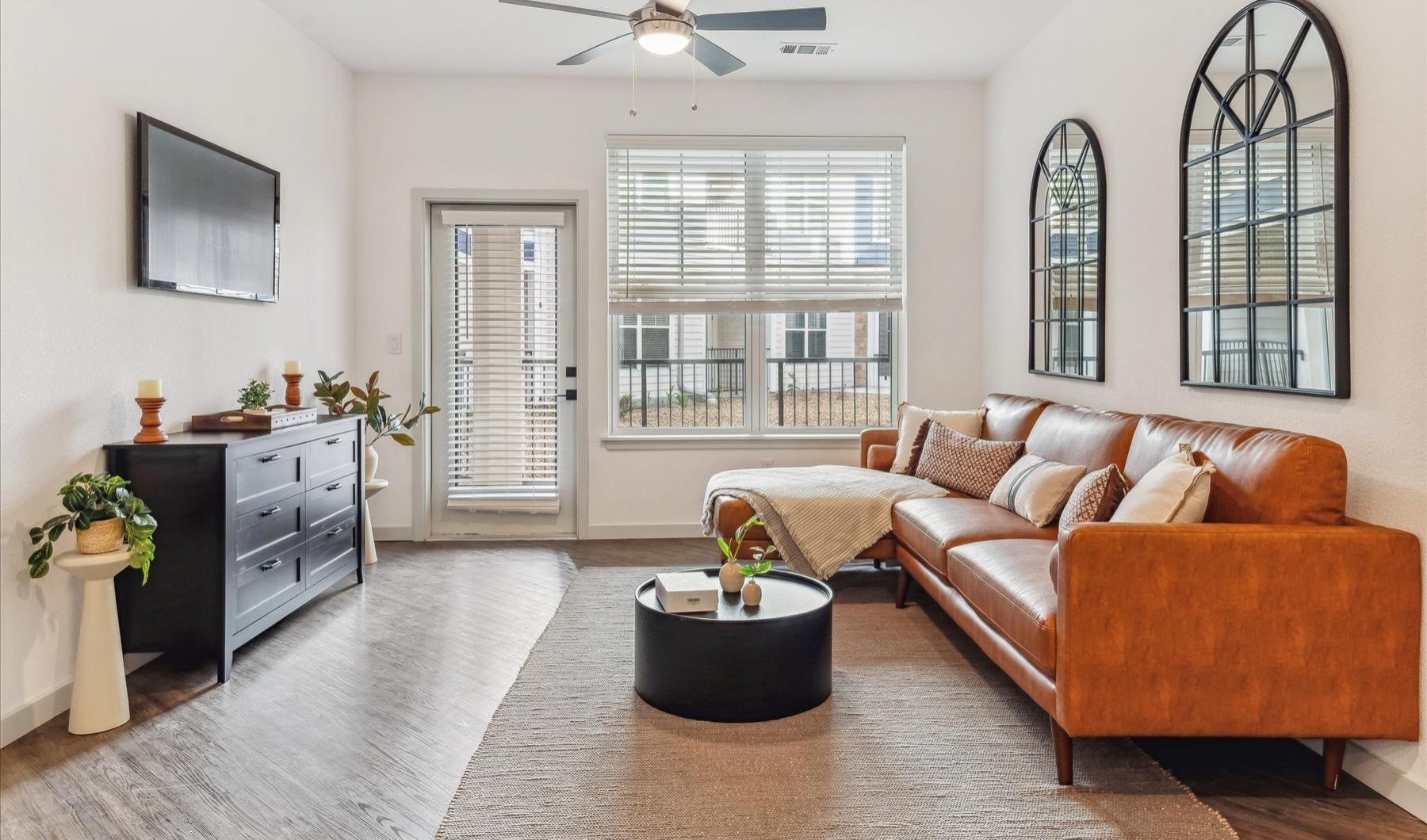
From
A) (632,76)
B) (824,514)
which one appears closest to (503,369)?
(632,76)

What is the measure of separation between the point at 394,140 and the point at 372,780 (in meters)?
4.10

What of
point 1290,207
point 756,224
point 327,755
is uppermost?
point 756,224

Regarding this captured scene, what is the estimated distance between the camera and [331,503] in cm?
405

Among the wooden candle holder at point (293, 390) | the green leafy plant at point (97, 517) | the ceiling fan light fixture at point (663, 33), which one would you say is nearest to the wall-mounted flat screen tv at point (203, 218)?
the wooden candle holder at point (293, 390)

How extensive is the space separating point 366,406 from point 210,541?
1687mm

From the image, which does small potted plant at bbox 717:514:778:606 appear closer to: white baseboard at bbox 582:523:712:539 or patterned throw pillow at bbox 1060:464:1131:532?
patterned throw pillow at bbox 1060:464:1131:532

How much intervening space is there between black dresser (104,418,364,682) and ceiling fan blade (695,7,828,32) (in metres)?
2.24

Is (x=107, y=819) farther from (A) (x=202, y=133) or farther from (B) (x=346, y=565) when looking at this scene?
(A) (x=202, y=133)

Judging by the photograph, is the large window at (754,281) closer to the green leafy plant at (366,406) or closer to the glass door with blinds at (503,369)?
the glass door with blinds at (503,369)

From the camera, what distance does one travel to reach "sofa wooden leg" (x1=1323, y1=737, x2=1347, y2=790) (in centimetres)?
230

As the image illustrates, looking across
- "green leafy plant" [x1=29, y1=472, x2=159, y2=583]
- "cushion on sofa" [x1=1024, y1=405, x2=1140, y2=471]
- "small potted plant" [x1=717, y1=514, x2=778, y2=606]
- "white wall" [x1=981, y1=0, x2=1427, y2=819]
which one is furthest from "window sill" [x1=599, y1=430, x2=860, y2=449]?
"green leafy plant" [x1=29, y1=472, x2=159, y2=583]

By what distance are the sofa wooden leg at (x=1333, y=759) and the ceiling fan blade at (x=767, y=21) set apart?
109 inches

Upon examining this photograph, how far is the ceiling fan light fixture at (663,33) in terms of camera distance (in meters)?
3.24

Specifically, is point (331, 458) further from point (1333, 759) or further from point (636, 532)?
point (1333, 759)
